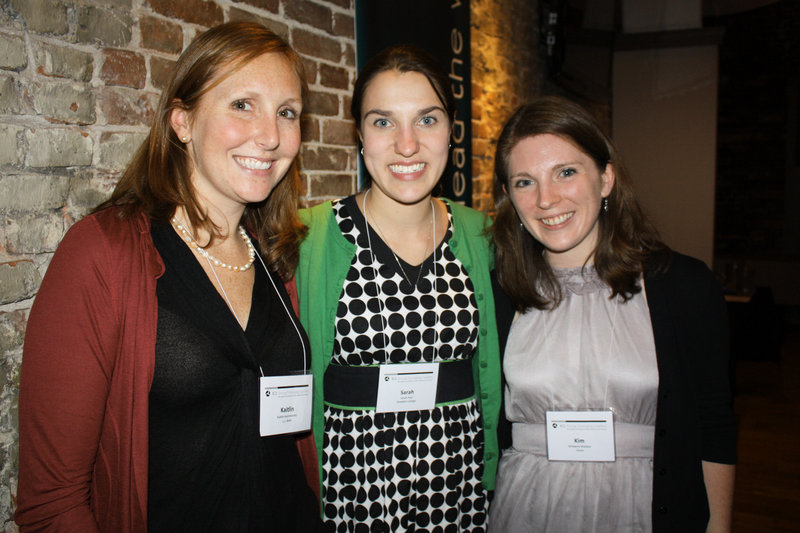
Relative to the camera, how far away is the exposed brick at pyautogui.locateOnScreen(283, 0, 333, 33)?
7.15 feet

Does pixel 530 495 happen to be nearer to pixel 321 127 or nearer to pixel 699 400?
pixel 699 400

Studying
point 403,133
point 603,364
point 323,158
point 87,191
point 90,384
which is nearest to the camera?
point 90,384

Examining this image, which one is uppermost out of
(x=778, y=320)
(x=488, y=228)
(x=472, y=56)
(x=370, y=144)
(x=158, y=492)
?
(x=472, y=56)

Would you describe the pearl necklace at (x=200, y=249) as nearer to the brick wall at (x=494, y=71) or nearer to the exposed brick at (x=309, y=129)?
the exposed brick at (x=309, y=129)

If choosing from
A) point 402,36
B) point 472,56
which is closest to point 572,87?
point 472,56

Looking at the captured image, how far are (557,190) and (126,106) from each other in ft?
4.28

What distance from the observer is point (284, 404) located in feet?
4.66

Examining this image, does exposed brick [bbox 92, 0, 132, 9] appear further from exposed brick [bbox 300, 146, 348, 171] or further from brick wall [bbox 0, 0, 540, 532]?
exposed brick [bbox 300, 146, 348, 171]

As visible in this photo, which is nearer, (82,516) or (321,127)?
(82,516)

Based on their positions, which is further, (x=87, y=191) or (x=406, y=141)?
(x=406, y=141)

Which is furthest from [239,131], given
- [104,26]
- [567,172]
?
[567,172]

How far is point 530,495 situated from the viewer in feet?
5.55

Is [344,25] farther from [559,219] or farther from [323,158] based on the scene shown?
[559,219]

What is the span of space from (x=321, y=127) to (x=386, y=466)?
141 cm
